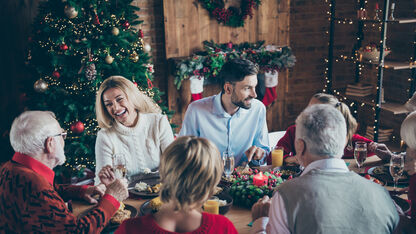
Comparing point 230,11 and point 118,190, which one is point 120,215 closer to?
point 118,190

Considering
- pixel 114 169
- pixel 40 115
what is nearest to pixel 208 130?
pixel 114 169

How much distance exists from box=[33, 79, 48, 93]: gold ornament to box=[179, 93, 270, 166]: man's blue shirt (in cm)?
138

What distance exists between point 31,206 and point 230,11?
12.0 feet

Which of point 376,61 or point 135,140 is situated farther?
point 376,61

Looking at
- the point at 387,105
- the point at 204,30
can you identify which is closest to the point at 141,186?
the point at 204,30

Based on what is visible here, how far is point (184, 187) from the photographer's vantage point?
135 centimetres

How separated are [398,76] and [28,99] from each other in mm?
4084

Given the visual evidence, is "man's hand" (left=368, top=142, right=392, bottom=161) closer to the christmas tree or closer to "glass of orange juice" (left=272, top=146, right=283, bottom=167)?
"glass of orange juice" (left=272, top=146, right=283, bottom=167)

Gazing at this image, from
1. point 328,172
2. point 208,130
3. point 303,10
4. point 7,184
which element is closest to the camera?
point 328,172

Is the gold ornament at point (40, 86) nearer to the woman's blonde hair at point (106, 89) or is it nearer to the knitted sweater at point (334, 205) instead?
the woman's blonde hair at point (106, 89)

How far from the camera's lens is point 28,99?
12.3 ft

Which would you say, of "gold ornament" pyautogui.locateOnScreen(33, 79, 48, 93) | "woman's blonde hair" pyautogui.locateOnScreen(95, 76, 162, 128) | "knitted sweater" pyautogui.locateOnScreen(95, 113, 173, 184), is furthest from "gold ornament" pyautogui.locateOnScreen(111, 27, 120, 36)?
"knitted sweater" pyautogui.locateOnScreen(95, 113, 173, 184)

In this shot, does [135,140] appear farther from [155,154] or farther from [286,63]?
[286,63]

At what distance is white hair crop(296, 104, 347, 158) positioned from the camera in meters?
1.58
